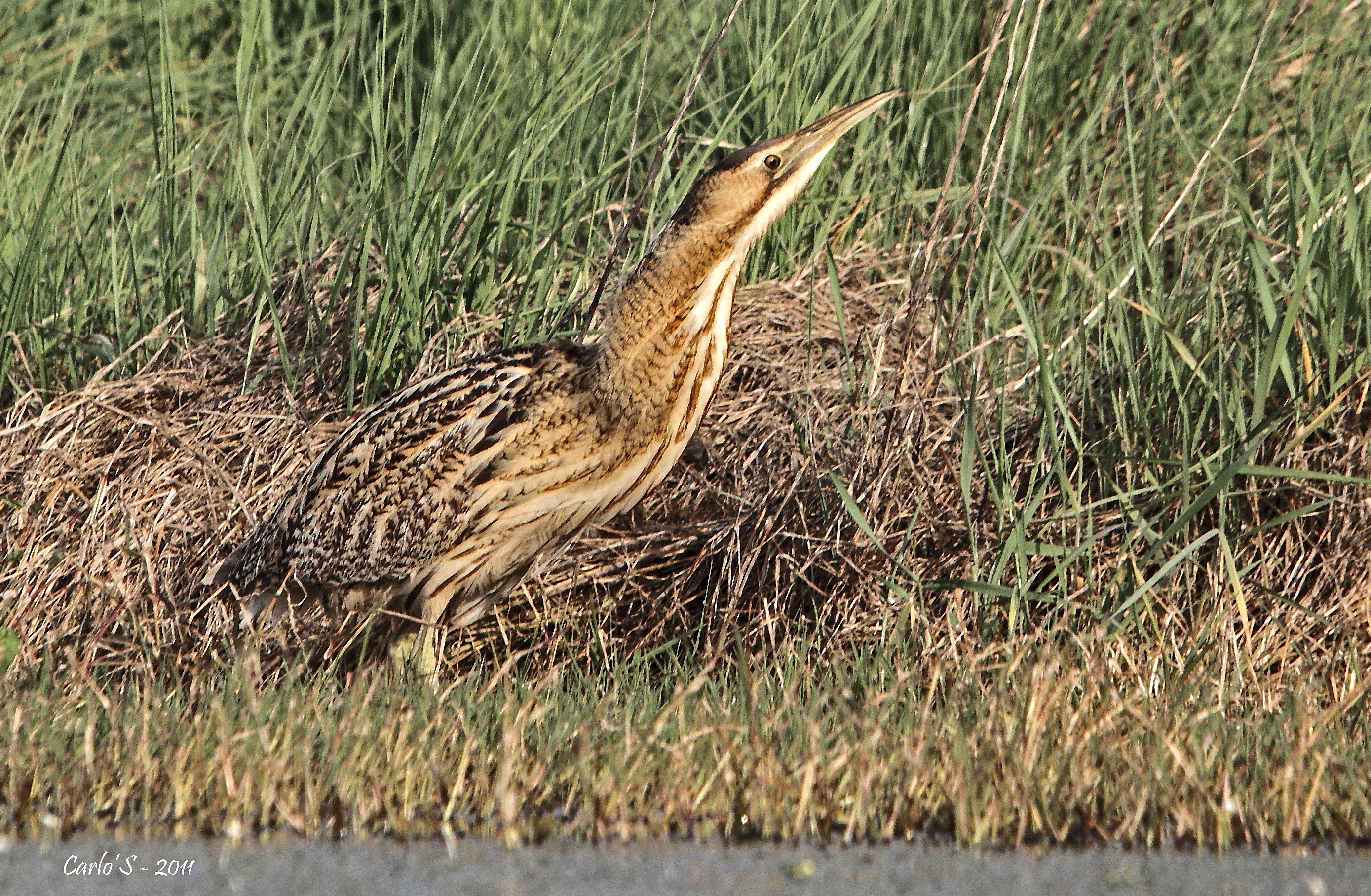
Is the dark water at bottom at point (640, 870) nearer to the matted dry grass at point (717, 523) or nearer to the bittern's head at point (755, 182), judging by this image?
the matted dry grass at point (717, 523)

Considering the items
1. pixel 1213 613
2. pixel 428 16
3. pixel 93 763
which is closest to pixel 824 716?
pixel 1213 613

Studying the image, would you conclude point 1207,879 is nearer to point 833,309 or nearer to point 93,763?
point 93,763

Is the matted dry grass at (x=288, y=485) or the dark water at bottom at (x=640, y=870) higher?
the matted dry grass at (x=288, y=485)

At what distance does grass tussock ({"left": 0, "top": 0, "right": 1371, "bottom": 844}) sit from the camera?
2830 millimetres

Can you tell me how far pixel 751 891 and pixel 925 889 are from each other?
0.82 ft

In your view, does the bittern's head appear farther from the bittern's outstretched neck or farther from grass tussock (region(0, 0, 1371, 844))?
grass tussock (region(0, 0, 1371, 844))

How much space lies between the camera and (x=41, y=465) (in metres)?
4.38

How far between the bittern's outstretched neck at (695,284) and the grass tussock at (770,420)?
0.39 m

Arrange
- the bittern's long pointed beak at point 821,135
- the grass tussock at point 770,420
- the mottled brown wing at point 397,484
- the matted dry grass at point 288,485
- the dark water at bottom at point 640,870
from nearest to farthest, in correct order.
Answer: the dark water at bottom at point 640,870, the grass tussock at point 770,420, the bittern's long pointed beak at point 821,135, the mottled brown wing at point 397,484, the matted dry grass at point 288,485

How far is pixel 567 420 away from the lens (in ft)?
12.1

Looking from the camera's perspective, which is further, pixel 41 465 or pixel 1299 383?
pixel 41 465

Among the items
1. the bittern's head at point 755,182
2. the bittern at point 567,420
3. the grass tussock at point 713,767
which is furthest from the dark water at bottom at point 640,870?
the bittern's head at point 755,182

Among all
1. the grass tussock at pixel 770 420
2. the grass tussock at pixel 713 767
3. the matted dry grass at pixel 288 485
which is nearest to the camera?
the grass tussock at pixel 713 767

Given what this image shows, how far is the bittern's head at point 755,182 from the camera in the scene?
145 inches
